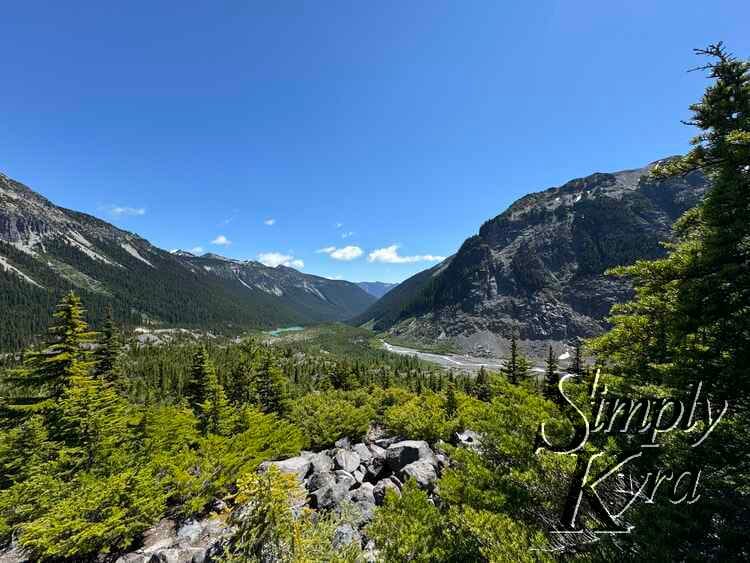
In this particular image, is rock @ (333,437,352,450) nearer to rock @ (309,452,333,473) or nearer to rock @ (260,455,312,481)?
rock @ (309,452,333,473)

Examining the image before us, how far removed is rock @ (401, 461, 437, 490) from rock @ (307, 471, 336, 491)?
147 inches

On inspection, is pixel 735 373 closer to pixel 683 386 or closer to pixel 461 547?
pixel 683 386

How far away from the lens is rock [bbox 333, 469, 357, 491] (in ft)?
50.4

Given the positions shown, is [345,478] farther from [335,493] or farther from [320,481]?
[335,493]

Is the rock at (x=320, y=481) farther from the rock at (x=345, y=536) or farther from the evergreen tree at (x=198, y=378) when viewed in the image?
the evergreen tree at (x=198, y=378)

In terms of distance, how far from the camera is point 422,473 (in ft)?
51.9

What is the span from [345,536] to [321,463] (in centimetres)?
934

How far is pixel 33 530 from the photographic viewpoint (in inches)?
380

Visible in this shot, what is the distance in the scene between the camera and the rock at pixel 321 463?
17.7 meters

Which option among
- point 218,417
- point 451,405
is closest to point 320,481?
Answer: point 218,417

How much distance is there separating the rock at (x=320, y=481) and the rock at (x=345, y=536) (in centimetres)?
500

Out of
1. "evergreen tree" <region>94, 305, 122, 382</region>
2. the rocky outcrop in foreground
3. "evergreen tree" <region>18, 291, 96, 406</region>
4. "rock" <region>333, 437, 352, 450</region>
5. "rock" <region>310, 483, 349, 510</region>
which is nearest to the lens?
the rocky outcrop in foreground

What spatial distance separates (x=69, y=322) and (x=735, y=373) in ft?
95.3

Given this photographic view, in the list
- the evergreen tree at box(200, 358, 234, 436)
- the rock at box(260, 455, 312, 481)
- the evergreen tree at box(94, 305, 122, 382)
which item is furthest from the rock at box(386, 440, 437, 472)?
the evergreen tree at box(94, 305, 122, 382)
